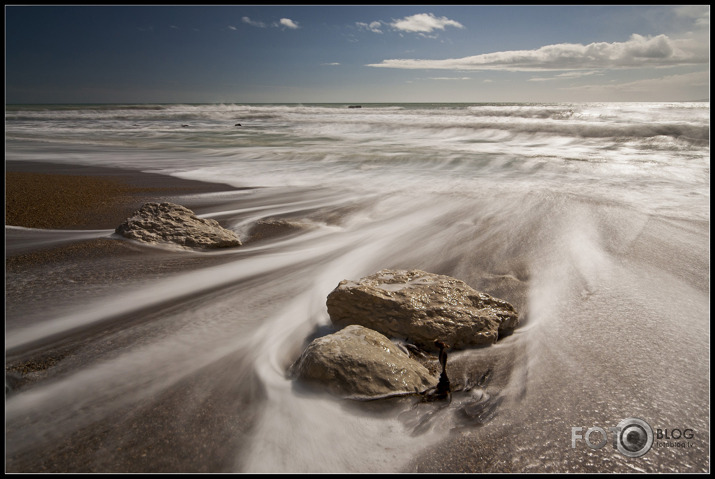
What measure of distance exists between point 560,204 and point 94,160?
11.0 metres

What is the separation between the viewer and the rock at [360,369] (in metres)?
2.01

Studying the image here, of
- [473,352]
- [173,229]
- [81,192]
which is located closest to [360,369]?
[473,352]

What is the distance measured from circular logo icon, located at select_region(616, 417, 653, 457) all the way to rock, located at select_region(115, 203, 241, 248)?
11.8ft

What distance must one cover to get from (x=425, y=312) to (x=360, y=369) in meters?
0.66

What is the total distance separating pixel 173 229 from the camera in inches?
166

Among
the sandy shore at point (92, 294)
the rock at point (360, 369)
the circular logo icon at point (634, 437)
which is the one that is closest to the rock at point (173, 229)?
the sandy shore at point (92, 294)

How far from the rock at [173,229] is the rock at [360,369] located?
2.42 metres

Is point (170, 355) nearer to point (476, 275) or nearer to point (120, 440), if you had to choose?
point (120, 440)

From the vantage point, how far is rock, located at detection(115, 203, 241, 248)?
4133mm

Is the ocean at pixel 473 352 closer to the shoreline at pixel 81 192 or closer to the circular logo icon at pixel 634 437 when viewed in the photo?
the circular logo icon at pixel 634 437

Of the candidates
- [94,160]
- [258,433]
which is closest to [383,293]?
[258,433]

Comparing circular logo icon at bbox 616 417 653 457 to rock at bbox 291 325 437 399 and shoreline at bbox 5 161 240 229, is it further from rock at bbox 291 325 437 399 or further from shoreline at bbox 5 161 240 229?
shoreline at bbox 5 161 240 229

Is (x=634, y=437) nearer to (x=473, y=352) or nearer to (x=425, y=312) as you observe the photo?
(x=473, y=352)

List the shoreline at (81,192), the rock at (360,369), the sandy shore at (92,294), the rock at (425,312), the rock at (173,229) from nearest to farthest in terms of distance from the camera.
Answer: the sandy shore at (92,294) → the rock at (360,369) → the rock at (425,312) → the rock at (173,229) → the shoreline at (81,192)
